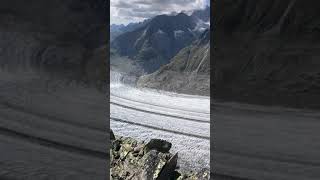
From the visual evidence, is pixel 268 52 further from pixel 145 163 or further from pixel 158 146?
pixel 158 146

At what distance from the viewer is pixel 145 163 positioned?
877 inches

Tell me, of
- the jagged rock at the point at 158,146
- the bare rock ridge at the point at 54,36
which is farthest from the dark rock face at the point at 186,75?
the bare rock ridge at the point at 54,36

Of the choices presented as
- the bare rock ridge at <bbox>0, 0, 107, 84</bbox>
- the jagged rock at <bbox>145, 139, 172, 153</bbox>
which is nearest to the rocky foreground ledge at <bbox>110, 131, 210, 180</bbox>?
the jagged rock at <bbox>145, 139, 172, 153</bbox>

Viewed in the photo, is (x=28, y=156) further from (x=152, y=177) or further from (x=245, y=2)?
(x=152, y=177)

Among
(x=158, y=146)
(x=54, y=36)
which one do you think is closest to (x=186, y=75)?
(x=158, y=146)

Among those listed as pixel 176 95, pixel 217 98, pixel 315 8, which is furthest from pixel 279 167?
pixel 176 95

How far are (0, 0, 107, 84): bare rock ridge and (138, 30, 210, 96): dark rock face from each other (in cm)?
5824

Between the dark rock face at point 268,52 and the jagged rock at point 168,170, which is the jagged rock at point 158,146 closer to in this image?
the jagged rock at point 168,170

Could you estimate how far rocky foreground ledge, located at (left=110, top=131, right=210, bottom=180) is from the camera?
875 inches

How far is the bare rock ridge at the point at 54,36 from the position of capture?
5.44 metres

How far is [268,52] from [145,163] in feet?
59.2

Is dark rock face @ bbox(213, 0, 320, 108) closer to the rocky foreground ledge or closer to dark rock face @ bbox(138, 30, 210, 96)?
the rocky foreground ledge

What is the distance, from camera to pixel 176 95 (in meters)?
68.6

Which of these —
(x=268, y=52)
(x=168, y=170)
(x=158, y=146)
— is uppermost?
(x=268, y=52)
